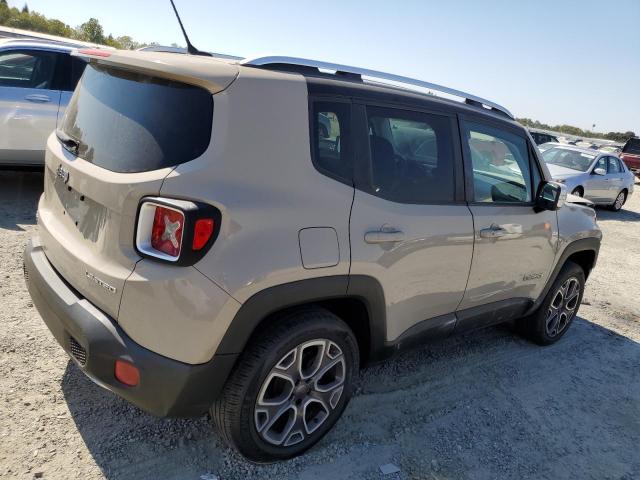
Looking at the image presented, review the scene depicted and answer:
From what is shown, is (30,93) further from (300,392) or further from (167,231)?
(300,392)

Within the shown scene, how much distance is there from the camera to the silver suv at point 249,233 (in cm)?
208

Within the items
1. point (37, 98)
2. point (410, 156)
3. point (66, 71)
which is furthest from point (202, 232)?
point (66, 71)

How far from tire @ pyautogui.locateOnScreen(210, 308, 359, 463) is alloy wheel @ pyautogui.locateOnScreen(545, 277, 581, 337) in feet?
7.92

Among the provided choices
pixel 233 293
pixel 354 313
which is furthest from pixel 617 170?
pixel 233 293

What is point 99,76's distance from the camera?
2602 mm

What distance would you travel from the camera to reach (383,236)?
259cm

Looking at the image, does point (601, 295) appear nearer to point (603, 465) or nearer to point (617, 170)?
point (603, 465)

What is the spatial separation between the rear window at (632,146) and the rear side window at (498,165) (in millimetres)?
20826

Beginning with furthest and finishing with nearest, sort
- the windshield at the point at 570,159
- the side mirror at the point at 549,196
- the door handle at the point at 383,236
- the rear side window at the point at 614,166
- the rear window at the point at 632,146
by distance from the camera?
1. the rear window at the point at 632,146
2. the rear side window at the point at 614,166
3. the windshield at the point at 570,159
4. the side mirror at the point at 549,196
5. the door handle at the point at 383,236

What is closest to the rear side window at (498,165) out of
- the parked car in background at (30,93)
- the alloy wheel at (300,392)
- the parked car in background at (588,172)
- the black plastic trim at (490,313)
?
the black plastic trim at (490,313)

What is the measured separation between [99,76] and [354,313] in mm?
1762

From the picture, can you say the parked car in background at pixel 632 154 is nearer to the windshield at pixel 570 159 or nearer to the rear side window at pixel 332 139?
the windshield at pixel 570 159

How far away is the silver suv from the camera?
2084 millimetres

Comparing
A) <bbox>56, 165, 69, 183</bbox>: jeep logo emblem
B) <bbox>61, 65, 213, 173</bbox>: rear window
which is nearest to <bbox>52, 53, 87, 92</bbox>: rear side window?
<bbox>56, 165, 69, 183</bbox>: jeep logo emblem
